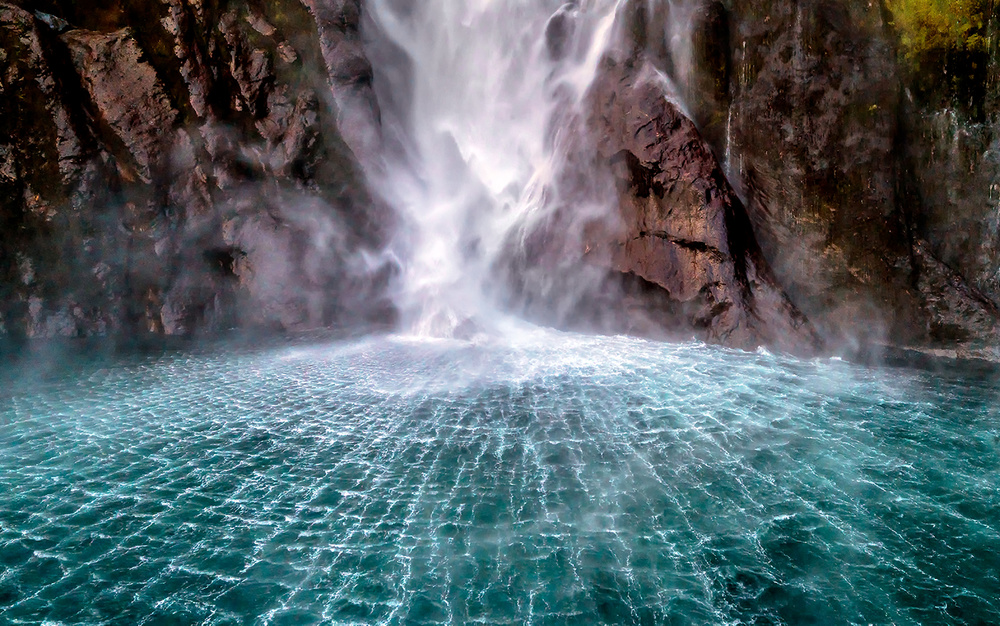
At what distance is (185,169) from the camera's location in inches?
790

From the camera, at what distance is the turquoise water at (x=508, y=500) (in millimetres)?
5652

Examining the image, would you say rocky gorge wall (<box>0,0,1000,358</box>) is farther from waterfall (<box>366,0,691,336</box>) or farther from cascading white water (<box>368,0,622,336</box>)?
cascading white water (<box>368,0,622,336</box>)

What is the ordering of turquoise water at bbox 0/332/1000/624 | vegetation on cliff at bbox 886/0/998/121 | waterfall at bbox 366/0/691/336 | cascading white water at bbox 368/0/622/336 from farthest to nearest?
cascading white water at bbox 368/0/622/336, waterfall at bbox 366/0/691/336, vegetation on cliff at bbox 886/0/998/121, turquoise water at bbox 0/332/1000/624

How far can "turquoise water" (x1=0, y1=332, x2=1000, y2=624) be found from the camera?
5.65 meters

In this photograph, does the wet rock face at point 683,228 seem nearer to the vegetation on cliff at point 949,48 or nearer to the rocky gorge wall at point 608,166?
the rocky gorge wall at point 608,166

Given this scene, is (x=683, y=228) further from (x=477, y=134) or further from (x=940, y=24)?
(x=477, y=134)

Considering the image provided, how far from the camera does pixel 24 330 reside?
18.7 meters

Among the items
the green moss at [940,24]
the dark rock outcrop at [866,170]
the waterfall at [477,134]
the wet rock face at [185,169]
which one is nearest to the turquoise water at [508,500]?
the dark rock outcrop at [866,170]

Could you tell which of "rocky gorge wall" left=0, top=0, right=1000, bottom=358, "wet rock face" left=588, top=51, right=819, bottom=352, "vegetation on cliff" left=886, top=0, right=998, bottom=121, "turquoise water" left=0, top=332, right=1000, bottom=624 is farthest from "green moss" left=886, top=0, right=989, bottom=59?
"turquoise water" left=0, top=332, right=1000, bottom=624

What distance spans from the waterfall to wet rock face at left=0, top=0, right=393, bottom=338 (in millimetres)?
1474

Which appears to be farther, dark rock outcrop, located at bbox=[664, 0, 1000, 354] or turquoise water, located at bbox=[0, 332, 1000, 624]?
dark rock outcrop, located at bbox=[664, 0, 1000, 354]

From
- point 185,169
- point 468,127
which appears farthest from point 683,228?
point 185,169

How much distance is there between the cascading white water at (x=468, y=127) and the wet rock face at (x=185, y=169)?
1.49 metres

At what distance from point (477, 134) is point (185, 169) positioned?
10123 mm
